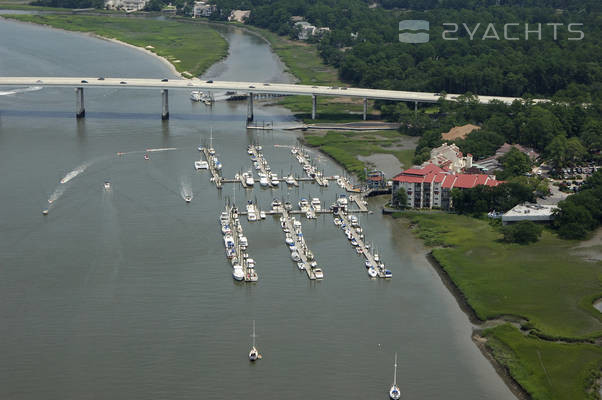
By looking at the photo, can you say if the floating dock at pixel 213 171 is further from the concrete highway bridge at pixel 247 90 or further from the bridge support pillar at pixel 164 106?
the concrete highway bridge at pixel 247 90

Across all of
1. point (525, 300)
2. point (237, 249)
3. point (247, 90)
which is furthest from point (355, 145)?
point (525, 300)

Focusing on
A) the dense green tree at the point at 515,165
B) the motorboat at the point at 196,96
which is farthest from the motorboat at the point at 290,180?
the motorboat at the point at 196,96

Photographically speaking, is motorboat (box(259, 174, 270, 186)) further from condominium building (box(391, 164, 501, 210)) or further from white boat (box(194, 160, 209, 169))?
condominium building (box(391, 164, 501, 210))

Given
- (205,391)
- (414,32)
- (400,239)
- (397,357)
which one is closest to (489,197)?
(400,239)

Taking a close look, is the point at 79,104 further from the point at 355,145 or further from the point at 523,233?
the point at 523,233

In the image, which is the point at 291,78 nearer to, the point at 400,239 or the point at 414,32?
the point at 414,32
